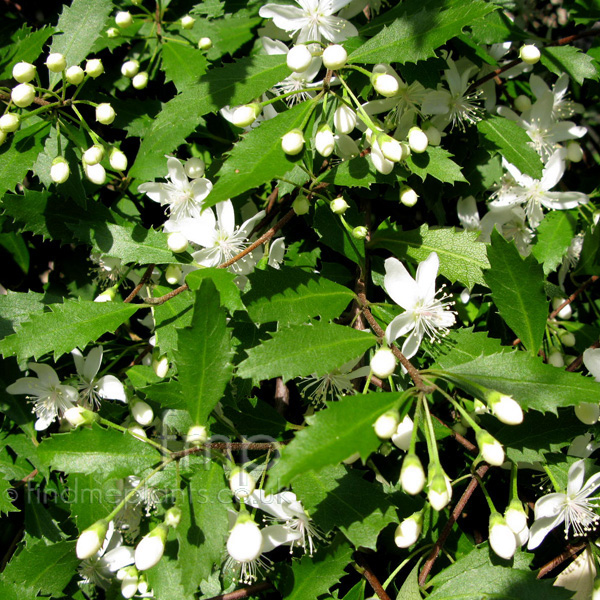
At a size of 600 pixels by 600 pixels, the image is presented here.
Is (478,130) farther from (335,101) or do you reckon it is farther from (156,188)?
(156,188)

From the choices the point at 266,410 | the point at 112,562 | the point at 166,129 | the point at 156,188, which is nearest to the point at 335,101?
the point at 166,129

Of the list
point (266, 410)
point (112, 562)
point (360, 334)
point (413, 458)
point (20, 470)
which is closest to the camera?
point (413, 458)

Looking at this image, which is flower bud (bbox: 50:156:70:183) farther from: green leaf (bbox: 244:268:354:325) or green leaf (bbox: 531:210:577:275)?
green leaf (bbox: 531:210:577:275)

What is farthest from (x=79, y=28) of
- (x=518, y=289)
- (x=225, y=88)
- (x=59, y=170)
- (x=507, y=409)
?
(x=507, y=409)

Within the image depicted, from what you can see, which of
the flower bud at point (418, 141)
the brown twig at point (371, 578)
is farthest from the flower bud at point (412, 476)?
the flower bud at point (418, 141)

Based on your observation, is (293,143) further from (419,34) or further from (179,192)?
(179,192)

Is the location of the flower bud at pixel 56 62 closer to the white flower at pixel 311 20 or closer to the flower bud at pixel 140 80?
the flower bud at pixel 140 80
